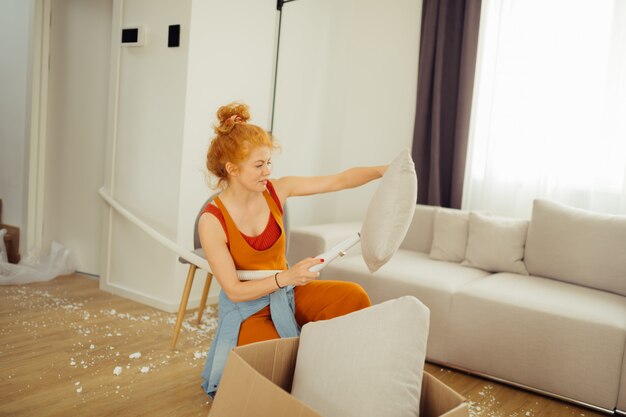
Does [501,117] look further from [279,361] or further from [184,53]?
[279,361]

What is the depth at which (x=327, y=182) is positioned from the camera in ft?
7.01

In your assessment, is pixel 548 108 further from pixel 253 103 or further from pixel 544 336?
pixel 253 103

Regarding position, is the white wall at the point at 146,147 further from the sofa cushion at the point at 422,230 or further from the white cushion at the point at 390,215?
the white cushion at the point at 390,215

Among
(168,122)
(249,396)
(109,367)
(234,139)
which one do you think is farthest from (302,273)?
(168,122)

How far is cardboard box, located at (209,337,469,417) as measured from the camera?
913mm

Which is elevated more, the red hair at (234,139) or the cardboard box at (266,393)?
the red hair at (234,139)

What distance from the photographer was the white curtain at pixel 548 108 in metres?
3.12

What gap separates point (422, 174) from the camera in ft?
12.4

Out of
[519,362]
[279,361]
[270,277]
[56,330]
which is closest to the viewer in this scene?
[279,361]

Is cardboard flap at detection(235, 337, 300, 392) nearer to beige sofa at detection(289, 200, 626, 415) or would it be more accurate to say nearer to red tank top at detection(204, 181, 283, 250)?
red tank top at detection(204, 181, 283, 250)

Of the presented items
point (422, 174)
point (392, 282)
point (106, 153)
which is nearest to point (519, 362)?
point (392, 282)

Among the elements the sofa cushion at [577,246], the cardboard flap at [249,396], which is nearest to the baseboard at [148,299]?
the sofa cushion at [577,246]

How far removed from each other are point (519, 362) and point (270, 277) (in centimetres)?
131

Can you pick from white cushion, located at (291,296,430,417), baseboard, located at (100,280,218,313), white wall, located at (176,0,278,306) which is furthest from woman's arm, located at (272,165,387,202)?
baseboard, located at (100,280,218,313)
